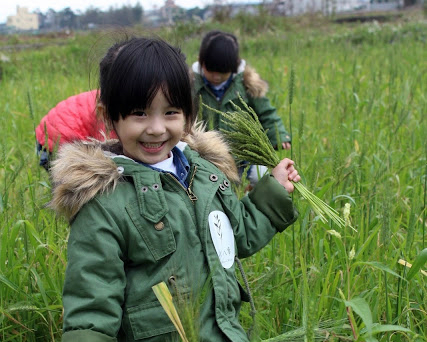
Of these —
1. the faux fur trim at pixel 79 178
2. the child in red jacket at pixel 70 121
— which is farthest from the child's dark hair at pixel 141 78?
the child in red jacket at pixel 70 121

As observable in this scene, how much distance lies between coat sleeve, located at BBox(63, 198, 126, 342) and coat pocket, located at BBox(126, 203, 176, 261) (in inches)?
2.0

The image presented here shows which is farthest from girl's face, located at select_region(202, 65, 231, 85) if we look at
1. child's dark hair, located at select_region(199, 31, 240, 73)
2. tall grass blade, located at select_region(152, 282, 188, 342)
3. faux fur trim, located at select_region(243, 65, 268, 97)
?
tall grass blade, located at select_region(152, 282, 188, 342)

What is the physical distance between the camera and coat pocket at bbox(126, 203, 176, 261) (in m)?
1.25

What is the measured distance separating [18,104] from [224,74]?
2.29 meters

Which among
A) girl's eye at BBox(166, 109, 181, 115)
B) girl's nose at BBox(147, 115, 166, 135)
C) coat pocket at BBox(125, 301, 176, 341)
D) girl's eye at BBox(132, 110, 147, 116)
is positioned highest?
girl's eye at BBox(132, 110, 147, 116)

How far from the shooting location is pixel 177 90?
1.33 metres

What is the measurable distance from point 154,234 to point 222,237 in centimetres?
19

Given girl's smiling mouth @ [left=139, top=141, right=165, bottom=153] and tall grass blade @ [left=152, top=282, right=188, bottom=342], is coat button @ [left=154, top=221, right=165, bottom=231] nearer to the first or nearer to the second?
girl's smiling mouth @ [left=139, top=141, right=165, bottom=153]

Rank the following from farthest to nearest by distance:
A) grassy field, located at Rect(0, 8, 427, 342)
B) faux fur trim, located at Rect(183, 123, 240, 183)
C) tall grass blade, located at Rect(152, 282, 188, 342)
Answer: faux fur trim, located at Rect(183, 123, 240, 183)
grassy field, located at Rect(0, 8, 427, 342)
tall grass blade, located at Rect(152, 282, 188, 342)

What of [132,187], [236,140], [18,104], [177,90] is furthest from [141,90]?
[18,104]

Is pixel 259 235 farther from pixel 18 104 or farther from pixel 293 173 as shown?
pixel 18 104

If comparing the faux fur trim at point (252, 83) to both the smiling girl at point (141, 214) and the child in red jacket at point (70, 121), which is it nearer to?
the child in red jacket at point (70, 121)

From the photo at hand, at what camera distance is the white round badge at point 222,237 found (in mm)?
1348

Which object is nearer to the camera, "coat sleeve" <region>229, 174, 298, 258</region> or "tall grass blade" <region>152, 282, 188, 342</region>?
"tall grass blade" <region>152, 282, 188, 342</region>
